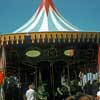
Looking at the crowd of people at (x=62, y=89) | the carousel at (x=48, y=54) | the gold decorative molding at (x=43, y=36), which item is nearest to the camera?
the gold decorative molding at (x=43, y=36)

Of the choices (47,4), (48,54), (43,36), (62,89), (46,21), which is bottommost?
(62,89)

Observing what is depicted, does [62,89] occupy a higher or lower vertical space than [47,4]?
lower

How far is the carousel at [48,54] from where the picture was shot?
1909 centimetres

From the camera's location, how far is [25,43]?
64.8 ft

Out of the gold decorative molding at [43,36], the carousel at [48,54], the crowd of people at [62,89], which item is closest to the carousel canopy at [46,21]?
the carousel at [48,54]

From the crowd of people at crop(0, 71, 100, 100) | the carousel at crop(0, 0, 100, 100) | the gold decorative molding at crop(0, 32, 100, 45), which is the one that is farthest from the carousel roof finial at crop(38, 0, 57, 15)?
the gold decorative molding at crop(0, 32, 100, 45)

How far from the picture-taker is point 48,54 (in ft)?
69.1

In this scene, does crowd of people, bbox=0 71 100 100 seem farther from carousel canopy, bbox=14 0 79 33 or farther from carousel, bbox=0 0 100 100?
carousel canopy, bbox=14 0 79 33

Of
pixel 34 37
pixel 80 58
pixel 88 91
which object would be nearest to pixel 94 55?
pixel 80 58

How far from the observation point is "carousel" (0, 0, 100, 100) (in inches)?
752

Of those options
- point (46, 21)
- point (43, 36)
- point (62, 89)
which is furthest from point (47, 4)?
point (43, 36)

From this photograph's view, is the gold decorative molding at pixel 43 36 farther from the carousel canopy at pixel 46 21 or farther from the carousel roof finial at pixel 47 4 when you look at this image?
the carousel roof finial at pixel 47 4

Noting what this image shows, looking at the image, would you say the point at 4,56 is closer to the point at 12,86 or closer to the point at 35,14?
the point at 12,86

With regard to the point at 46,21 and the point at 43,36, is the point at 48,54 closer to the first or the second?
the point at 46,21
